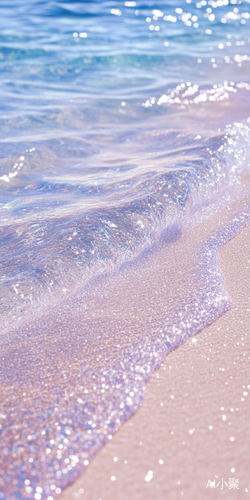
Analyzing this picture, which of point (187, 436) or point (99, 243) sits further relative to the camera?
point (99, 243)

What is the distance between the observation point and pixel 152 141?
339cm

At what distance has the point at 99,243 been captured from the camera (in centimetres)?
179

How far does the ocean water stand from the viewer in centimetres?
103

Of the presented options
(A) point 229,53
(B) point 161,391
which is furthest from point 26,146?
(A) point 229,53

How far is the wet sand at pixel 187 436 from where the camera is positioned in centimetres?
86

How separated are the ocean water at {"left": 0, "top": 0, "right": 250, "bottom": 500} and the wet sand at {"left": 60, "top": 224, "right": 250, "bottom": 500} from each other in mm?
42

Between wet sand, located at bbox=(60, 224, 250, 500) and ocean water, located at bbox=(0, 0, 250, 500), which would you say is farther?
ocean water, located at bbox=(0, 0, 250, 500)

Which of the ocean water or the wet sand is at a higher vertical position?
the ocean water

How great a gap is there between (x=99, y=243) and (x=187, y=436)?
0.98 m

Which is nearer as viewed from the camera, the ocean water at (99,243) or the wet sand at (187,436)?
the wet sand at (187,436)

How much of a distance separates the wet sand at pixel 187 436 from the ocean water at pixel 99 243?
4 centimetres

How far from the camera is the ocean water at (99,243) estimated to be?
3.37ft

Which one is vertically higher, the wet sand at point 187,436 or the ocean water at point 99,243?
the ocean water at point 99,243

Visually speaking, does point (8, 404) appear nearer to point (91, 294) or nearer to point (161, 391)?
point (161, 391)
